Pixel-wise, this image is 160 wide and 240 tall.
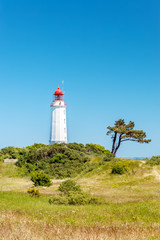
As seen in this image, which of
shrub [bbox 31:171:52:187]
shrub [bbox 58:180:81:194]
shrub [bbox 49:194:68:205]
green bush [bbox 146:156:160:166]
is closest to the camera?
shrub [bbox 49:194:68:205]

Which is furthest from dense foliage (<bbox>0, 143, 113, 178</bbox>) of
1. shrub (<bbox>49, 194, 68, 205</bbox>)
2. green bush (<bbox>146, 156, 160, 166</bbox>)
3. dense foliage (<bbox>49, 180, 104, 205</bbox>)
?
shrub (<bbox>49, 194, 68, 205</bbox>)

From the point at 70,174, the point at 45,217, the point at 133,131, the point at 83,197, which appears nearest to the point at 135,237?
the point at 45,217

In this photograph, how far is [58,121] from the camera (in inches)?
2438

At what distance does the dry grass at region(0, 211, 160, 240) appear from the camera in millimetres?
8898

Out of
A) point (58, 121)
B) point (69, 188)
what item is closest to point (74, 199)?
point (69, 188)

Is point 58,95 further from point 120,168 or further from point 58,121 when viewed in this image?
point 120,168

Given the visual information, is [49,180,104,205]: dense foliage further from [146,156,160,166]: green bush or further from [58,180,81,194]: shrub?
[146,156,160,166]: green bush

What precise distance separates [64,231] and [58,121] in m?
52.4

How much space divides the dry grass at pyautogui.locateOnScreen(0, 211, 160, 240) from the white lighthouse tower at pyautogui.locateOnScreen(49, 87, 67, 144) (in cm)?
5037

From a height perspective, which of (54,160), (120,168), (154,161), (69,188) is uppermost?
(54,160)

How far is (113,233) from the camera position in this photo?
9844 millimetres

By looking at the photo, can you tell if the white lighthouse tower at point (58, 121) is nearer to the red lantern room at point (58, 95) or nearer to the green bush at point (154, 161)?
the red lantern room at point (58, 95)

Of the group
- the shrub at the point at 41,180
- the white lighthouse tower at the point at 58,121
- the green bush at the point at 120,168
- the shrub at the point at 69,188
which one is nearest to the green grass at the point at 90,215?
the shrub at the point at 69,188

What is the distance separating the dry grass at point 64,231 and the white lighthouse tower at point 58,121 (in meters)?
50.4
